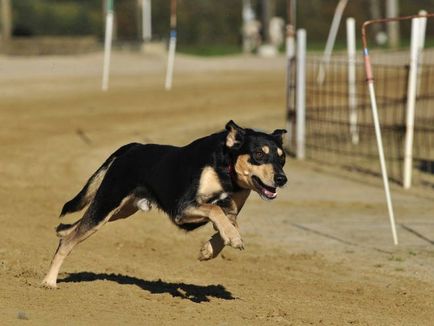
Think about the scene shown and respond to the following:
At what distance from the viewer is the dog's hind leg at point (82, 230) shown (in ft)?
31.9

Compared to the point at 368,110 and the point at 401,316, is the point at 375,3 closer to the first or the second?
the point at 368,110

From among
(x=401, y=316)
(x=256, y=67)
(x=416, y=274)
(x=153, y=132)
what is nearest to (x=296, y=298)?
(x=401, y=316)

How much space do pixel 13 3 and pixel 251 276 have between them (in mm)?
53571

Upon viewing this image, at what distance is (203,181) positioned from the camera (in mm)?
8898

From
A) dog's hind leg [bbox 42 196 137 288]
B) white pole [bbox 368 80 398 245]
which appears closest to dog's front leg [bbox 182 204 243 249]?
dog's hind leg [bbox 42 196 137 288]

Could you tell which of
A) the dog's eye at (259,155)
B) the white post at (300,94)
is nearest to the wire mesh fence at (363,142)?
the white post at (300,94)

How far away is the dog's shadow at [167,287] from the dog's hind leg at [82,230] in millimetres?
470

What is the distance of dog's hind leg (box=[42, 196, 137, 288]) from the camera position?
31.9ft

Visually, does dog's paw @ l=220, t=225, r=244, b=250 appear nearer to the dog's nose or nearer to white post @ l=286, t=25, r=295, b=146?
the dog's nose

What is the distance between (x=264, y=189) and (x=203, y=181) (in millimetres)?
504

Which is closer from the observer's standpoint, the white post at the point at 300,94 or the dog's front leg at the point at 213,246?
the dog's front leg at the point at 213,246

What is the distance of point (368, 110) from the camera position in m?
28.3

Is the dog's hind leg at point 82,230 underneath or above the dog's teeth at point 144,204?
underneath

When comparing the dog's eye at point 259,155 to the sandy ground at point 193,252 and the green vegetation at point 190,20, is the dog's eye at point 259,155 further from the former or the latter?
the green vegetation at point 190,20
